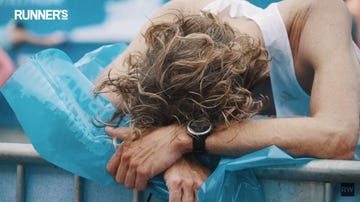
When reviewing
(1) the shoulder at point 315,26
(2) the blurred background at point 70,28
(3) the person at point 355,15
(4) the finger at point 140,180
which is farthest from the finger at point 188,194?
(2) the blurred background at point 70,28

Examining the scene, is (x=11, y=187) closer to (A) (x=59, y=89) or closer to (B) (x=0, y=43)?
(A) (x=59, y=89)

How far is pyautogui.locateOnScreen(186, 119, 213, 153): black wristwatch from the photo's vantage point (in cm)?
153

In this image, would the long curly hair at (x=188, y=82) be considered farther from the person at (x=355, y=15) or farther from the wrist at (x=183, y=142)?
the person at (x=355, y=15)

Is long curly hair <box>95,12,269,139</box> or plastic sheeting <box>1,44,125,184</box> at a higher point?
long curly hair <box>95,12,269,139</box>

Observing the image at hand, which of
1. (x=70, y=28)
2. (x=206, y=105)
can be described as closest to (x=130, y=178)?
(x=206, y=105)

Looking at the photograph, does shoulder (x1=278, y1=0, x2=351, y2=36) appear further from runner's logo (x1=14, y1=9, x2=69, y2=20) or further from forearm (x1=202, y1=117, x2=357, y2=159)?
runner's logo (x1=14, y1=9, x2=69, y2=20)

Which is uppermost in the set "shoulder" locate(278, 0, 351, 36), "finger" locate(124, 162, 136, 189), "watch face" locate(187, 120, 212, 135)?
"shoulder" locate(278, 0, 351, 36)

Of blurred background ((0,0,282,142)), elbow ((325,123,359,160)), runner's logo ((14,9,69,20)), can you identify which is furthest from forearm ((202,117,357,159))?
runner's logo ((14,9,69,20))

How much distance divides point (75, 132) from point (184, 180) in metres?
0.30

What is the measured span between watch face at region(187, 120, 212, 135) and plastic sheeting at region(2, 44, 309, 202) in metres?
0.07

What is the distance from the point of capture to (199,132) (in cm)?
154

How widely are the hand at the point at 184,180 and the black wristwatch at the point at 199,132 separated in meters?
0.04

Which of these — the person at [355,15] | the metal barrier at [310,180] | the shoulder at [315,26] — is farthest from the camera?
the person at [355,15]

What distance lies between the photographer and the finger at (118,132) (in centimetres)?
162
